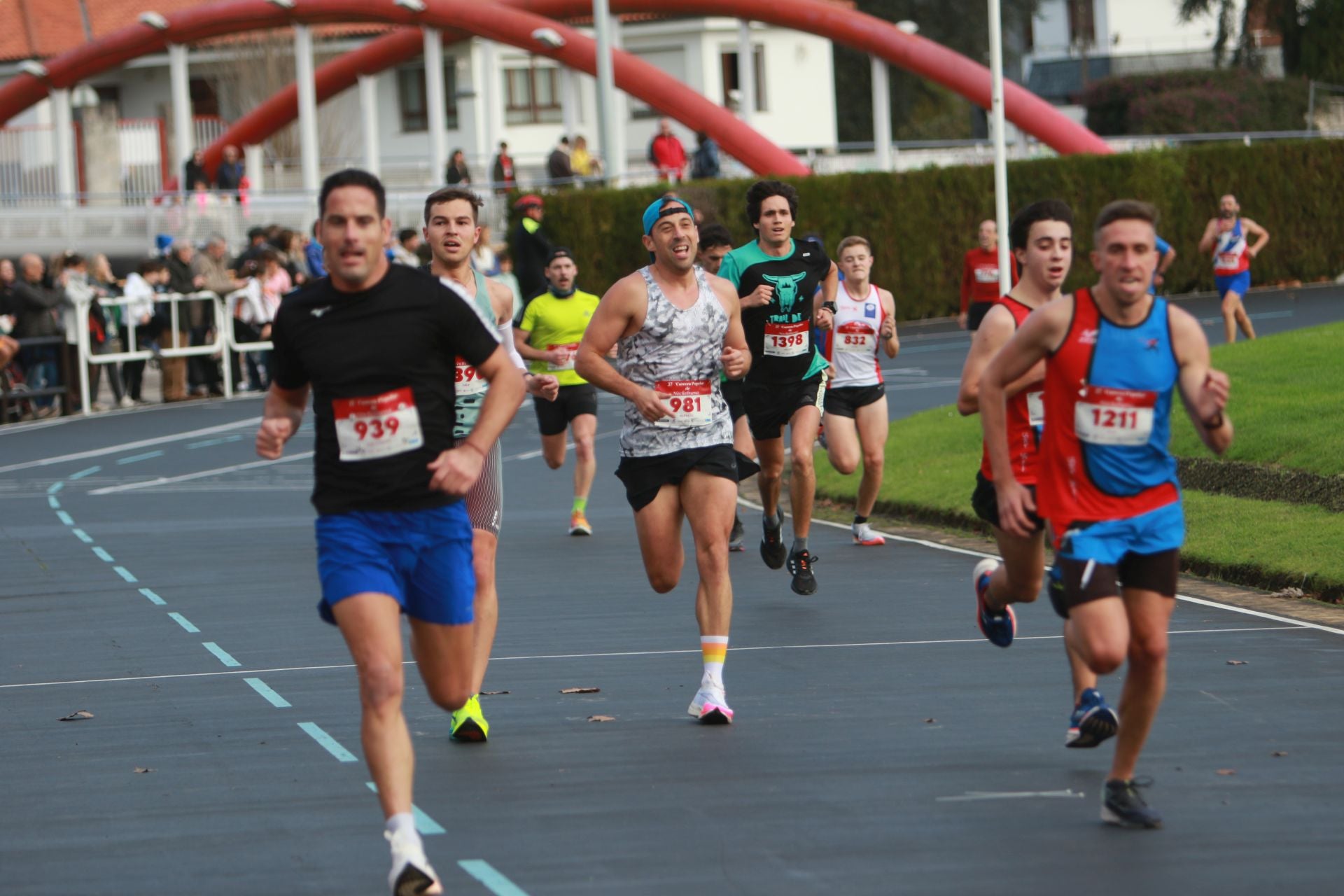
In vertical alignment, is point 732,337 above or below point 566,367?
above

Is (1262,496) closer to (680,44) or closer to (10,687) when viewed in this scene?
(10,687)

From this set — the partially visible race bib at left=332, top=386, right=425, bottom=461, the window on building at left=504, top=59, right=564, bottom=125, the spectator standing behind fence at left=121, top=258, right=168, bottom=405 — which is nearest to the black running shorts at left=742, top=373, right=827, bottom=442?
the partially visible race bib at left=332, top=386, right=425, bottom=461

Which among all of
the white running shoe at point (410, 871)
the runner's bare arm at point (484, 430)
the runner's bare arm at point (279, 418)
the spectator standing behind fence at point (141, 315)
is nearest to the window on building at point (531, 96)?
the spectator standing behind fence at point (141, 315)

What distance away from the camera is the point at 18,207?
46.5m

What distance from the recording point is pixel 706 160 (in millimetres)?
41094

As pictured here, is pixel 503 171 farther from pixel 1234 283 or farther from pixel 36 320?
pixel 1234 283

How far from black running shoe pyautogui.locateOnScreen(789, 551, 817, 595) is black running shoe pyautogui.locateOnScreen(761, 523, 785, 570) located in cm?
55

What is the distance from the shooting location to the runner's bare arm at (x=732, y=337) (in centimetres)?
869

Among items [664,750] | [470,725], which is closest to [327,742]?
[470,725]

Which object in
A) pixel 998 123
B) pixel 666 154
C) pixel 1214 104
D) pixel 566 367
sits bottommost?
pixel 566 367

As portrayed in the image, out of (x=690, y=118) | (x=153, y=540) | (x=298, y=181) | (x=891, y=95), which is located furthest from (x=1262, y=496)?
(x=891, y=95)

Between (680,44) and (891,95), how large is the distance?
47.3ft

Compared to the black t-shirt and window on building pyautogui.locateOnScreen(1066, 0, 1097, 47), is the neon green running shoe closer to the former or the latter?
the black t-shirt

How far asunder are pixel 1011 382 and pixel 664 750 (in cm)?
203
